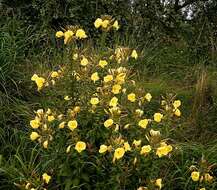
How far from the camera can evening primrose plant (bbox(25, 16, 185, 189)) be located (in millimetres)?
4070

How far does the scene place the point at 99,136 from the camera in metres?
4.28

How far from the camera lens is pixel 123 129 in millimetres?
4379

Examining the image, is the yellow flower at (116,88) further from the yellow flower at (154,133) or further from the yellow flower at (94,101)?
the yellow flower at (154,133)

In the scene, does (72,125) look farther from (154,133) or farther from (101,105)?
(154,133)

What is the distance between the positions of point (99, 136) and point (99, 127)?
0.06 metres

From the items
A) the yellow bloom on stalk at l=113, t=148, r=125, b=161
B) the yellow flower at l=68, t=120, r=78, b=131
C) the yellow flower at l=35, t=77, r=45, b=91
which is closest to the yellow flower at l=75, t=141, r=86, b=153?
the yellow flower at l=68, t=120, r=78, b=131

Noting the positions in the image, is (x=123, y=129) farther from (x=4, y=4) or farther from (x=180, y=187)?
(x=4, y=4)

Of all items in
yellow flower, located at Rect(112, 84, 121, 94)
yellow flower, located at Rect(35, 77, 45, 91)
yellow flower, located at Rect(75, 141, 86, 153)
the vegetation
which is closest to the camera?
yellow flower, located at Rect(75, 141, 86, 153)

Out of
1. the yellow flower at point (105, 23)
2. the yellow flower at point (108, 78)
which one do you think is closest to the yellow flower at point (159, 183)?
the yellow flower at point (108, 78)

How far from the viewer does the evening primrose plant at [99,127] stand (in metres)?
4.07

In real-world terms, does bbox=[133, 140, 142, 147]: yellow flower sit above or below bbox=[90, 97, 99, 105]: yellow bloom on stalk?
below

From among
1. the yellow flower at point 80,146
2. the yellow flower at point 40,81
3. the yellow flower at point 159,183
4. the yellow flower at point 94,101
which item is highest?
the yellow flower at point 40,81

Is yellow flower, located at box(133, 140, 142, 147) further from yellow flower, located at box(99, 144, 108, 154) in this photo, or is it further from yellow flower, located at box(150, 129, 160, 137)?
yellow flower, located at box(99, 144, 108, 154)

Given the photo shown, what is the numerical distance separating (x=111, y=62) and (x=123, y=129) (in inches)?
24.8
